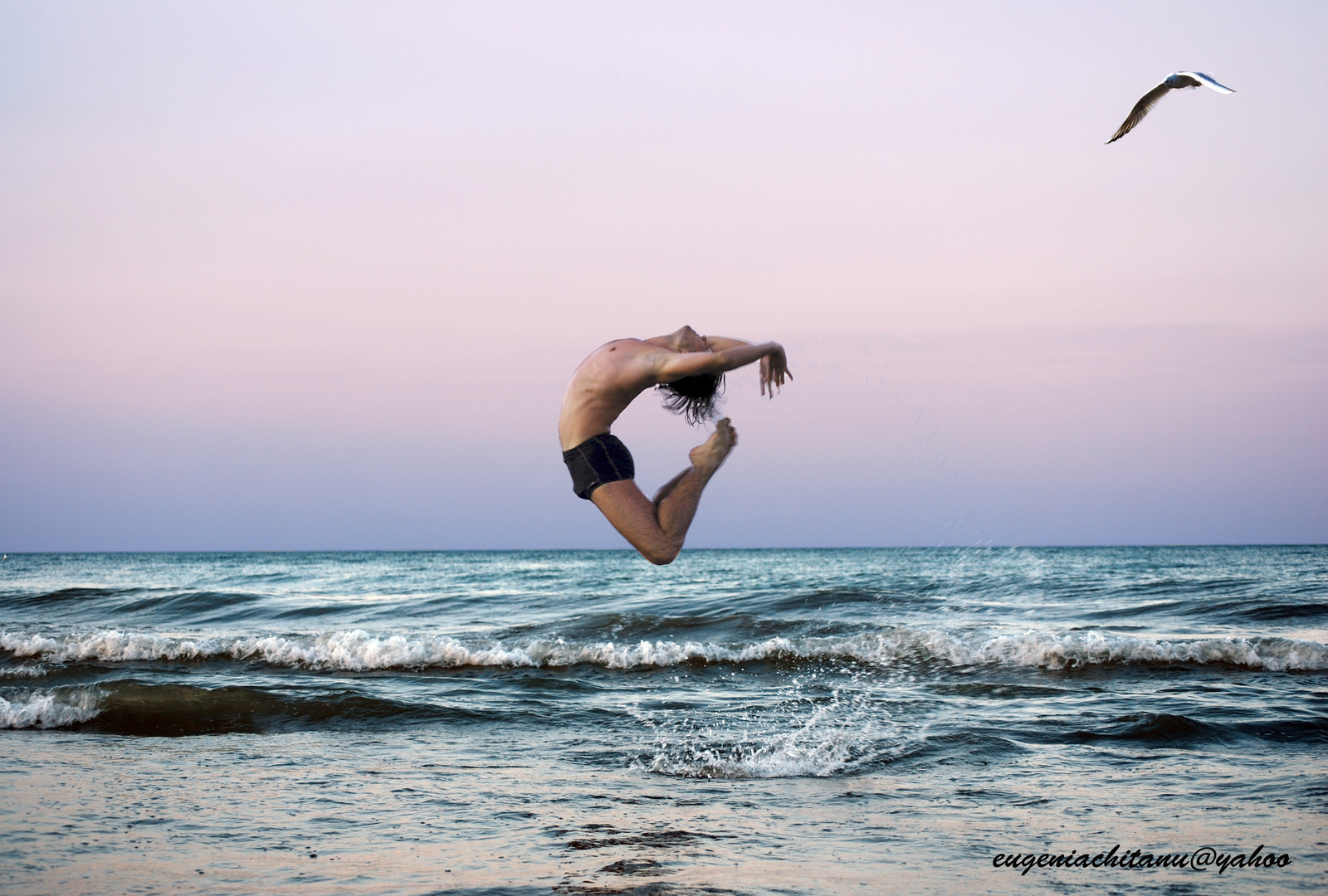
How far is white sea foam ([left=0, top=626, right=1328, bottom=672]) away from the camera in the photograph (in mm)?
12711

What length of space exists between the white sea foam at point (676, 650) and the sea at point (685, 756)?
0.05 meters

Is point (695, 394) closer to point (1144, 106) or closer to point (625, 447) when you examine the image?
point (625, 447)

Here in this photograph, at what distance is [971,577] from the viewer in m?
24.1

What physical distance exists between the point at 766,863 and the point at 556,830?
52.6 inches

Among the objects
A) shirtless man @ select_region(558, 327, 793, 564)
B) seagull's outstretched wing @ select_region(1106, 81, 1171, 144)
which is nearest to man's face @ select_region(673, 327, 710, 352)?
shirtless man @ select_region(558, 327, 793, 564)

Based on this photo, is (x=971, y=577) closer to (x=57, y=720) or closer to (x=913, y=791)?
(x=913, y=791)

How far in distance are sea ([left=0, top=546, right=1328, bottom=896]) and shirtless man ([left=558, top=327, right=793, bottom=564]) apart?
6.06ft

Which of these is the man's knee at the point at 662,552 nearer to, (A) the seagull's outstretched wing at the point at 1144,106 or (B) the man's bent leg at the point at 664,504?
(B) the man's bent leg at the point at 664,504

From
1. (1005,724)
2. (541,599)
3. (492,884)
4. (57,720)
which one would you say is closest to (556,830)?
(492,884)

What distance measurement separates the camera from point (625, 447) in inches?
261

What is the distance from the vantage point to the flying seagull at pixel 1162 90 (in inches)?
280

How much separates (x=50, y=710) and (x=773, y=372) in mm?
8006

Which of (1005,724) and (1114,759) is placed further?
(1005,724)

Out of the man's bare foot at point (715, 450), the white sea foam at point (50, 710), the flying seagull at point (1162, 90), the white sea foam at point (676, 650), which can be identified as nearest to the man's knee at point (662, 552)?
the man's bare foot at point (715, 450)
